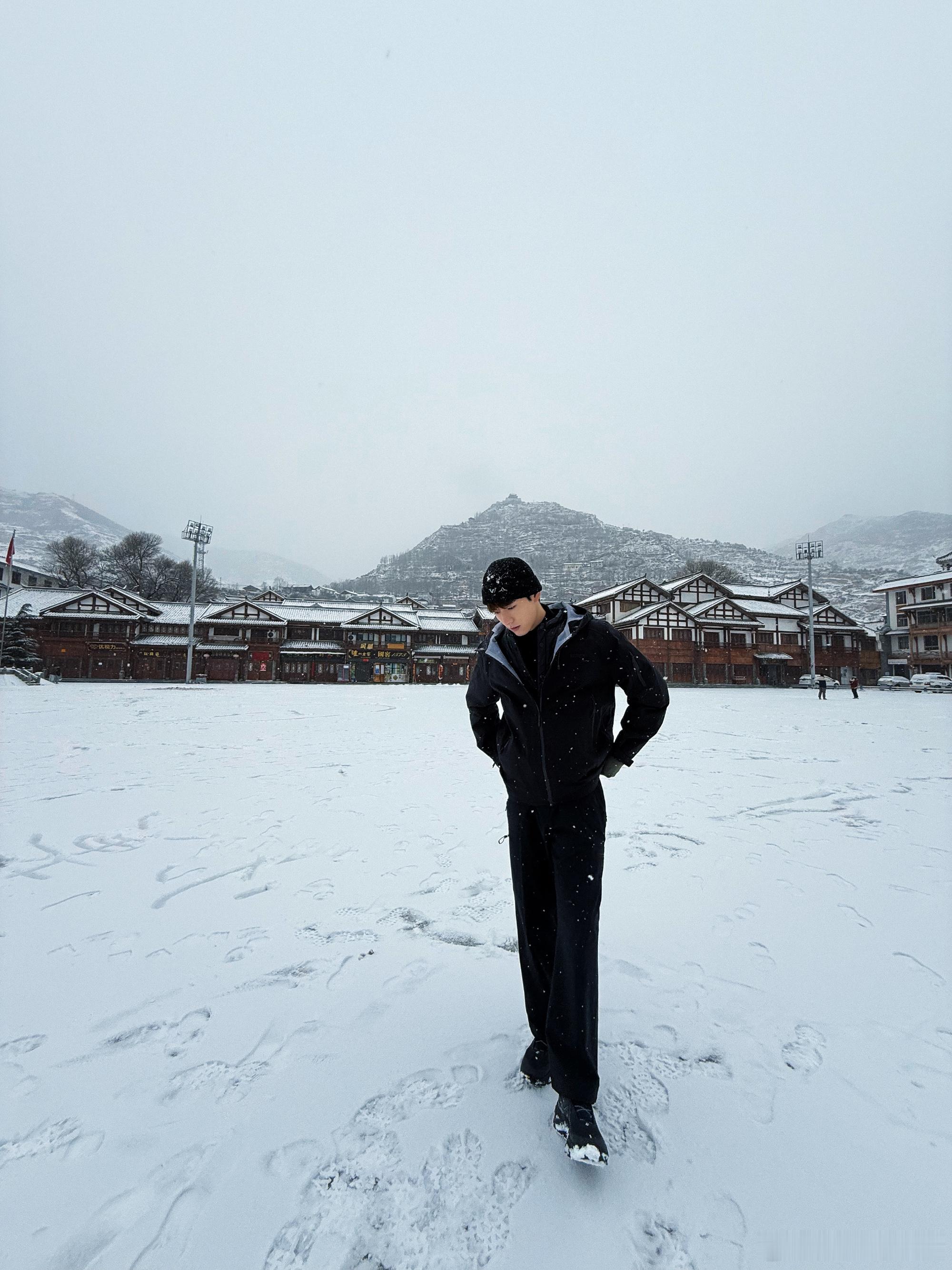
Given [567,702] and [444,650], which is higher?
[444,650]

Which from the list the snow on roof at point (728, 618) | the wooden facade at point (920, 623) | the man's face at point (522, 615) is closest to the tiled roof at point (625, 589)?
the snow on roof at point (728, 618)

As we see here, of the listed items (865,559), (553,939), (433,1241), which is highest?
(865,559)

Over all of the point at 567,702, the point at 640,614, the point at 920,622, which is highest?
the point at 640,614

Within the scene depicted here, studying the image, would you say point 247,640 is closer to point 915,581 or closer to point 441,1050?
point 441,1050

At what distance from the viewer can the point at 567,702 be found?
203 centimetres

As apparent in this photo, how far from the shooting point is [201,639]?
41594mm

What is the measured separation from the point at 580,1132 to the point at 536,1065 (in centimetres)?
37

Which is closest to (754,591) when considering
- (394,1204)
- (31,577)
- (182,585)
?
(394,1204)

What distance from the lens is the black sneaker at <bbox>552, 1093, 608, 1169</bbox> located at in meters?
1.66

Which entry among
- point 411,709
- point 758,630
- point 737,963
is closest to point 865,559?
point 758,630

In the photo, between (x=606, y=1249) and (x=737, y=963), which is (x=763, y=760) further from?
(x=606, y=1249)

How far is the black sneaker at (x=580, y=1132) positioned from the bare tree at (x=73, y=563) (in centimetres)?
6222

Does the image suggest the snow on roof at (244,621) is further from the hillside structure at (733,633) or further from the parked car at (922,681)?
the parked car at (922,681)

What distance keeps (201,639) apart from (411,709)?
29723mm
